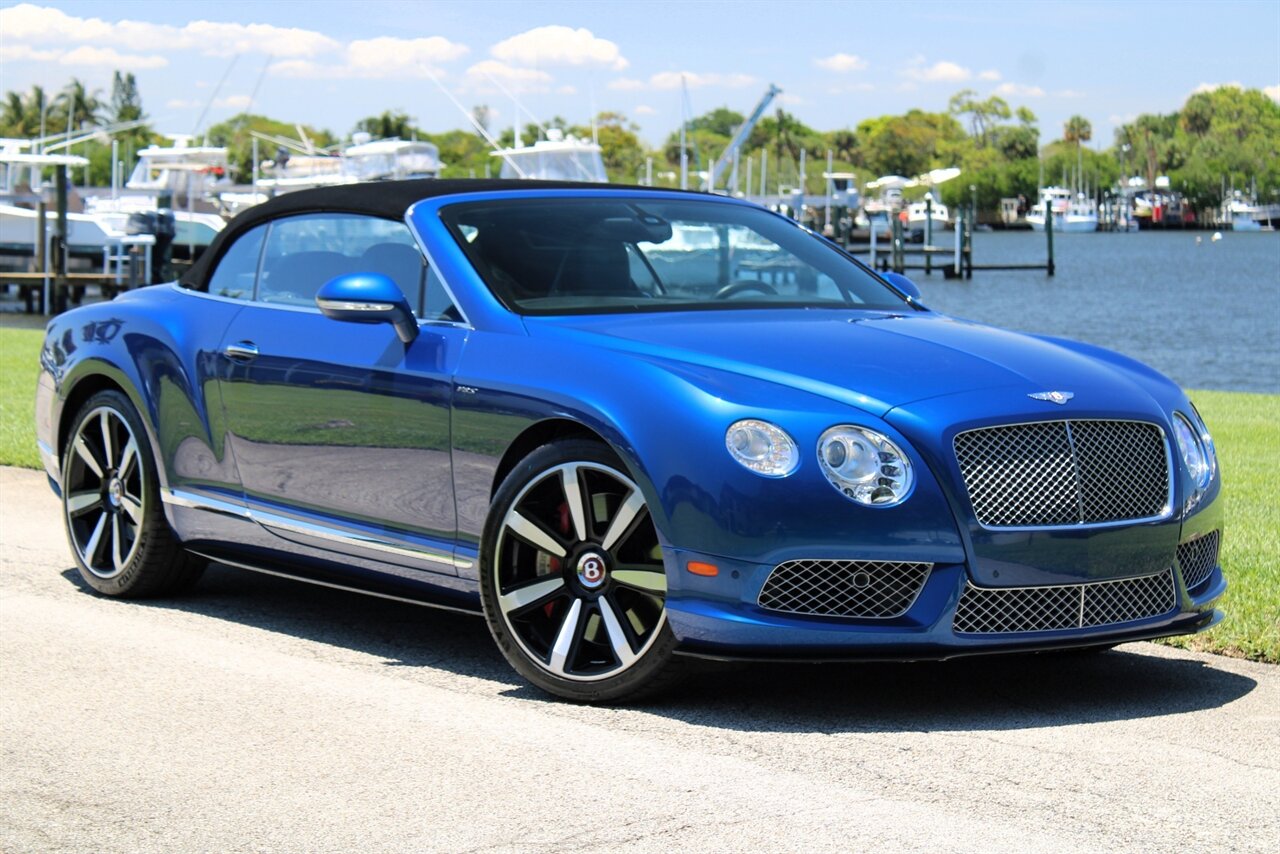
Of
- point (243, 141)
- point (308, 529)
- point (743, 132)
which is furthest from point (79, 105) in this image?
point (308, 529)

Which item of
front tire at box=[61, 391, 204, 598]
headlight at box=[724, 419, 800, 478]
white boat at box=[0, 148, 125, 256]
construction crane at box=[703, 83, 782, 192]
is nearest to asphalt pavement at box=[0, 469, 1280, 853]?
front tire at box=[61, 391, 204, 598]

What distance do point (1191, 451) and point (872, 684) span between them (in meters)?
1.15

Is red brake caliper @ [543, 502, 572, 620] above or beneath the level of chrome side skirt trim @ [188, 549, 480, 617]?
above

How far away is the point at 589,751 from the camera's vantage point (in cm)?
488

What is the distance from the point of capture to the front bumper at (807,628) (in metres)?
5.05

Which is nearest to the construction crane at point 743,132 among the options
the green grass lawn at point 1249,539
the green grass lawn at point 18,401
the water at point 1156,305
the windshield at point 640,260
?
the water at point 1156,305

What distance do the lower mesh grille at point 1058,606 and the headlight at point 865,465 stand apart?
340 mm

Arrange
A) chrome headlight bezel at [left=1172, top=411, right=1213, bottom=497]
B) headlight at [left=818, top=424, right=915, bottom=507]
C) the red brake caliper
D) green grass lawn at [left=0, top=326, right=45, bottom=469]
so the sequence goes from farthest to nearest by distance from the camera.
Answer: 1. green grass lawn at [left=0, top=326, right=45, bottom=469]
2. chrome headlight bezel at [left=1172, top=411, right=1213, bottom=497]
3. the red brake caliper
4. headlight at [left=818, top=424, right=915, bottom=507]

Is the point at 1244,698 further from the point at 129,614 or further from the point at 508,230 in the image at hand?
the point at 129,614

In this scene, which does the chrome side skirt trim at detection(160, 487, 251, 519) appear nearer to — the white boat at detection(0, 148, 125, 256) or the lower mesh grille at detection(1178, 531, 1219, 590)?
the lower mesh grille at detection(1178, 531, 1219, 590)

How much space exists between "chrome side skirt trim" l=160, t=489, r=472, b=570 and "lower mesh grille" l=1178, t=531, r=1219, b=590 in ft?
6.77

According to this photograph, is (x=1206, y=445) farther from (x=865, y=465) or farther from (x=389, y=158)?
(x=389, y=158)

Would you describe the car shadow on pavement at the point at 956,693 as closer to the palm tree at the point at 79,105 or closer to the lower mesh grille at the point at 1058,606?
the lower mesh grille at the point at 1058,606

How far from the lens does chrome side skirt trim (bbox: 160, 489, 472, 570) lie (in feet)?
19.3
